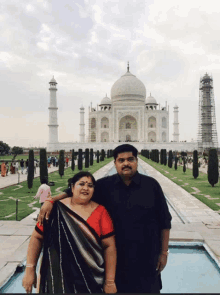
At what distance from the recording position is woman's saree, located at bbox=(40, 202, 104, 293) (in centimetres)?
127

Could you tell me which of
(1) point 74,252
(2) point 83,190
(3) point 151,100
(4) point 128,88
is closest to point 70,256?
(1) point 74,252

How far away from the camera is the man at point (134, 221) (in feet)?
4.59

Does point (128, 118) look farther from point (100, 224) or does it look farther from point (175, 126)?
point (100, 224)

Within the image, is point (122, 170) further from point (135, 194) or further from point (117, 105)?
point (117, 105)

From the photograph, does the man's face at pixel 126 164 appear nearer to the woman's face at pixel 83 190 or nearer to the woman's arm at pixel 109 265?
the woman's face at pixel 83 190

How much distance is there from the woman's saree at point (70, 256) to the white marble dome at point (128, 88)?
127 ft

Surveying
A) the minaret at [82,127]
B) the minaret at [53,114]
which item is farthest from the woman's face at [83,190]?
the minaret at [82,127]

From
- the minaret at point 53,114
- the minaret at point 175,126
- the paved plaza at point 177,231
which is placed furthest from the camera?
the minaret at point 175,126

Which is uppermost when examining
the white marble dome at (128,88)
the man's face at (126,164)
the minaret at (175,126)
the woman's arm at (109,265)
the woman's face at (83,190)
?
the white marble dome at (128,88)

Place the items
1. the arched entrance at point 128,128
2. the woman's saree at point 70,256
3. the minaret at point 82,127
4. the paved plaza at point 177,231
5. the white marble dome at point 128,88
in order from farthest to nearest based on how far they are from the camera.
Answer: the arched entrance at point 128,128
the white marble dome at point 128,88
the minaret at point 82,127
the paved plaza at point 177,231
the woman's saree at point 70,256

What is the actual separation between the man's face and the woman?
25cm

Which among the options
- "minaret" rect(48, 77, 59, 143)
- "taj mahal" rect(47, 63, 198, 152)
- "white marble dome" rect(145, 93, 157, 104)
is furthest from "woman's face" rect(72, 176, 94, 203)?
"white marble dome" rect(145, 93, 157, 104)

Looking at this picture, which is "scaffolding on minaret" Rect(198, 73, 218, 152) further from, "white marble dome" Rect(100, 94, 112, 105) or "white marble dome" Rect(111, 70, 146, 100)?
"white marble dome" Rect(100, 94, 112, 105)

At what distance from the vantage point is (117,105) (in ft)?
125
